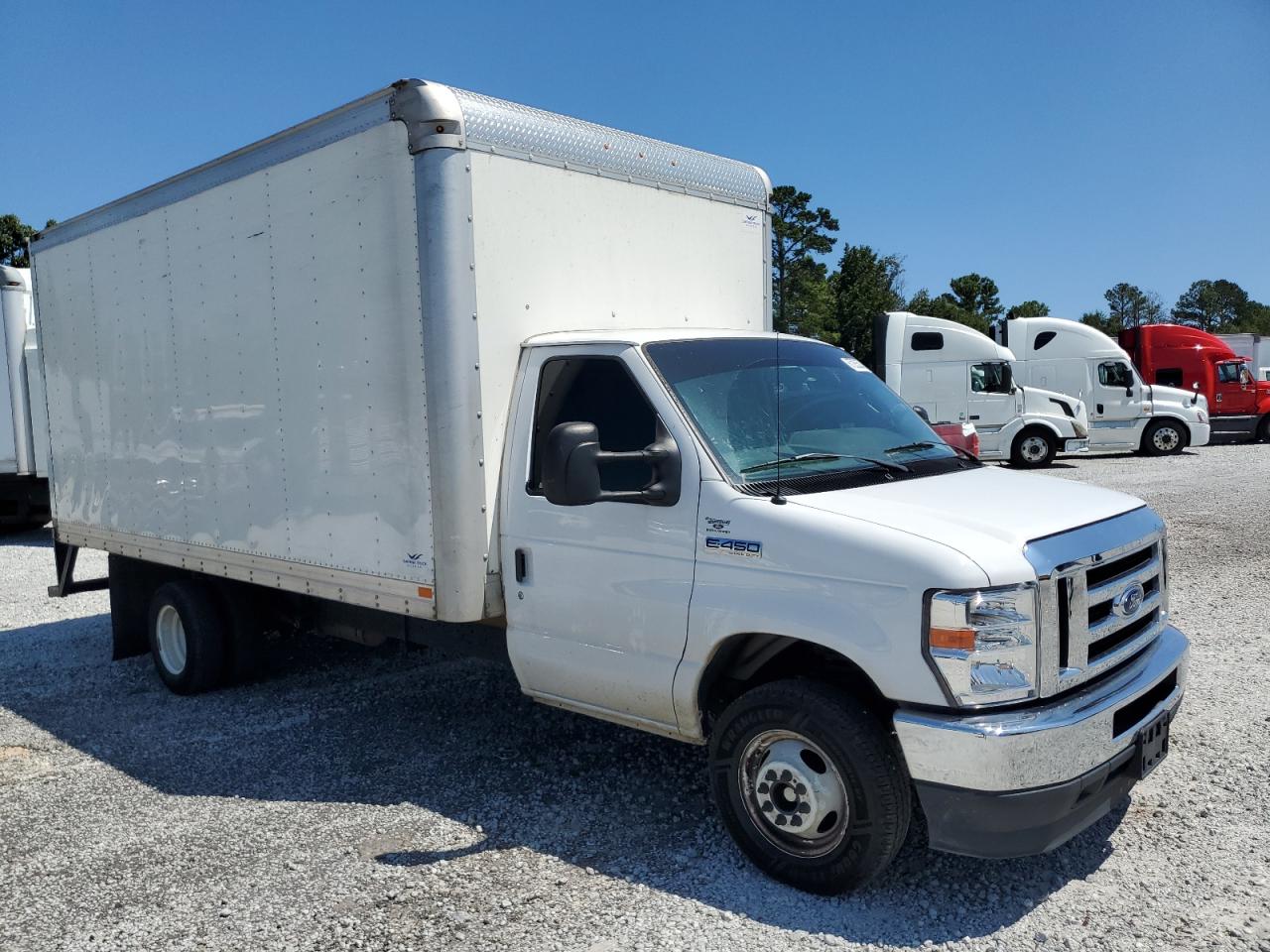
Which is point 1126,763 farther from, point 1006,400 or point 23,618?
point 1006,400

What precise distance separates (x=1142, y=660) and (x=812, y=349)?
7.04 ft

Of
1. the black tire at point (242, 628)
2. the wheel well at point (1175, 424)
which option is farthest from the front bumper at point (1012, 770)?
the wheel well at point (1175, 424)

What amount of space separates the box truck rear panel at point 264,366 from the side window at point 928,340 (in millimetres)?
18395

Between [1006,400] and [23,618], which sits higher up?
[1006,400]

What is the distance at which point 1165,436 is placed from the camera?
24.5 metres

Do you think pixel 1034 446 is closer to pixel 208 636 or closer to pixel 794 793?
pixel 208 636

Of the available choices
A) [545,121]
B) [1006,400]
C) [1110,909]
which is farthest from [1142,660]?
[1006,400]

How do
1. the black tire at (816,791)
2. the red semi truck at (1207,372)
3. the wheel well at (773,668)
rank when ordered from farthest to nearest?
1. the red semi truck at (1207,372)
2. the wheel well at (773,668)
3. the black tire at (816,791)

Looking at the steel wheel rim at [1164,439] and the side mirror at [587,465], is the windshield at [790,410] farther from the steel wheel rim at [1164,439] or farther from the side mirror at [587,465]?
the steel wheel rim at [1164,439]

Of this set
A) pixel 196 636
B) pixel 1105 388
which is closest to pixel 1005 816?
pixel 196 636

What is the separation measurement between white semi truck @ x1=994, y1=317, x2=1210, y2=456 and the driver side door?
21955 mm

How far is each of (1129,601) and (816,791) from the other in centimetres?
144

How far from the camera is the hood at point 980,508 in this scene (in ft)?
11.8

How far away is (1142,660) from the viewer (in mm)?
4176
